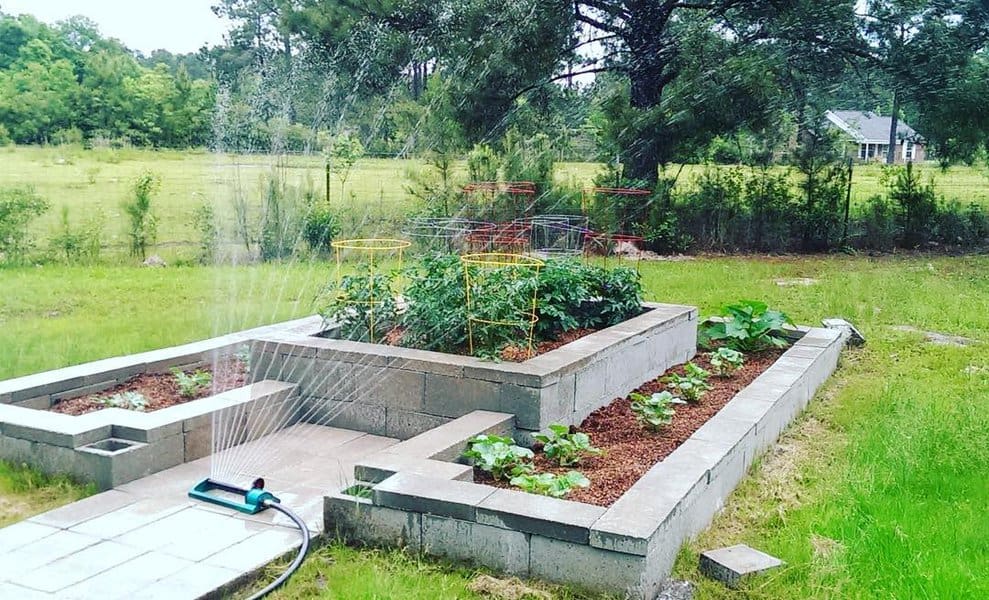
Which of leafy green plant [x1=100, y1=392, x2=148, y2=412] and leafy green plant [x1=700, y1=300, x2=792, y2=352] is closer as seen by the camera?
leafy green plant [x1=100, y1=392, x2=148, y2=412]

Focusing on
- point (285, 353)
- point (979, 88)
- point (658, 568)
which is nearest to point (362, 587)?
point (658, 568)

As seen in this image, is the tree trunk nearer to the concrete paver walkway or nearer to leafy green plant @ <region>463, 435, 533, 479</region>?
leafy green plant @ <region>463, 435, 533, 479</region>

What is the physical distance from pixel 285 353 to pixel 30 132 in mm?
8691

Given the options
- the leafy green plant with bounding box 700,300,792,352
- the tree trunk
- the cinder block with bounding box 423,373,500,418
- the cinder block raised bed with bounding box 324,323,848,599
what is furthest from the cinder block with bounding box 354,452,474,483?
the tree trunk

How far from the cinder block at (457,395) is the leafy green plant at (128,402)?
1575mm

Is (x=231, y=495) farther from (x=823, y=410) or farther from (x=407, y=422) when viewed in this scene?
(x=823, y=410)

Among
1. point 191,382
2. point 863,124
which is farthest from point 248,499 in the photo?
point 863,124

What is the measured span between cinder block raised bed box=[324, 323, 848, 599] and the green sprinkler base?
1.08 ft

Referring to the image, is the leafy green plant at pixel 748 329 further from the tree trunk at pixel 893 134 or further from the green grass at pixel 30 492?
the tree trunk at pixel 893 134

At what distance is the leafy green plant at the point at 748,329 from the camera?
670 centimetres

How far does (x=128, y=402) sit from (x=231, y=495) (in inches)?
52.0

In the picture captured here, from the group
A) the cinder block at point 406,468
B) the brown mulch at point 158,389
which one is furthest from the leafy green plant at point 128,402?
the cinder block at point 406,468

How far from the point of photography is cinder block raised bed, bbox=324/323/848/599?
9.94ft

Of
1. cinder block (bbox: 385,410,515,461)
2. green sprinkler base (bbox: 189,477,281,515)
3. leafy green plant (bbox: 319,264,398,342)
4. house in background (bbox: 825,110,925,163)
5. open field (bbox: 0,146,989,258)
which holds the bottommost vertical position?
green sprinkler base (bbox: 189,477,281,515)
